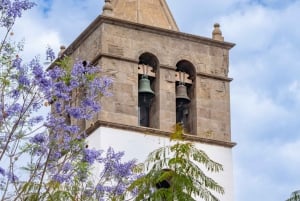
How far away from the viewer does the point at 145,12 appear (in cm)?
2933

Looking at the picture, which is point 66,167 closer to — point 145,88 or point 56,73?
point 56,73

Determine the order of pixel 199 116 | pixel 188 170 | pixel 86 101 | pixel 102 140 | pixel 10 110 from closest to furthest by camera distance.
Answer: pixel 10 110 → pixel 86 101 → pixel 188 170 → pixel 102 140 → pixel 199 116

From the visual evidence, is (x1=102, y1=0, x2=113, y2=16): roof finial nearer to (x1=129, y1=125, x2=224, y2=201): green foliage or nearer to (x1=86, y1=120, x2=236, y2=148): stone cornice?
(x1=86, y1=120, x2=236, y2=148): stone cornice

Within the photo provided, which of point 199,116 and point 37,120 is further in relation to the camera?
point 199,116

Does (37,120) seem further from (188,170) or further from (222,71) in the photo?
(222,71)

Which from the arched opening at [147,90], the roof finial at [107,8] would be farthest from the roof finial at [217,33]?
the roof finial at [107,8]

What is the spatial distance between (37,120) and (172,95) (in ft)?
48.7

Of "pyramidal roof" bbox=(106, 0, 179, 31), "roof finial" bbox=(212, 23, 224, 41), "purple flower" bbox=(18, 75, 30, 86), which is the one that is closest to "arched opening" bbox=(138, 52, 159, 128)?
"pyramidal roof" bbox=(106, 0, 179, 31)

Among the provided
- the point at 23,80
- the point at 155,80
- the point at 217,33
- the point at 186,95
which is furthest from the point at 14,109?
the point at 217,33

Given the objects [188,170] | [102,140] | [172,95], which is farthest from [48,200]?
[172,95]

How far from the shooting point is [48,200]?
14.1 metres

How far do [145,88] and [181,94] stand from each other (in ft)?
3.61

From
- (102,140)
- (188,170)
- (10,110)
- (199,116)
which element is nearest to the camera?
(10,110)

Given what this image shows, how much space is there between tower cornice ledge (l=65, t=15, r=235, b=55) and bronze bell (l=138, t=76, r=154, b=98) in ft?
4.26
